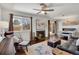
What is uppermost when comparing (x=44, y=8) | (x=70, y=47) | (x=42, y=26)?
(x=44, y=8)

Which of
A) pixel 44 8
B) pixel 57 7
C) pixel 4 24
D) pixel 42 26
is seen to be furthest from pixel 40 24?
pixel 4 24

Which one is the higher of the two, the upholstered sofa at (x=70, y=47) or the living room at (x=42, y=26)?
the living room at (x=42, y=26)

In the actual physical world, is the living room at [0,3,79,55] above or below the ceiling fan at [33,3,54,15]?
below

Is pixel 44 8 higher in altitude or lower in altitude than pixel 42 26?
higher

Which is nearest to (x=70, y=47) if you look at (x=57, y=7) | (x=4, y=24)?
(x=57, y=7)

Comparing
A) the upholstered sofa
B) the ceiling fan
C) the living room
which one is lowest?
the upholstered sofa

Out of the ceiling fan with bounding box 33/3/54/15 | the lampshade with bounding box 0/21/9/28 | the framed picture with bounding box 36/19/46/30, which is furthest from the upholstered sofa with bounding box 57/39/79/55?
the lampshade with bounding box 0/21/9/28

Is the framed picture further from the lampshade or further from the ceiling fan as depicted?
the lampshade

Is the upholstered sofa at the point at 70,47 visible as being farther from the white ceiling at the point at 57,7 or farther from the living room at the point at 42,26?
the white ceiling at the point at 57,7

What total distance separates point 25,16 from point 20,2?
0.23 metres

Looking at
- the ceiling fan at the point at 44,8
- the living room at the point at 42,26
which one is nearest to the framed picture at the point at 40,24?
the living room at the point at 42,26

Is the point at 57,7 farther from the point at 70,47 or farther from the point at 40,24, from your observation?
the point at 70,47

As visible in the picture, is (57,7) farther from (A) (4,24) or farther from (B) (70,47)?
(A) (4,24)

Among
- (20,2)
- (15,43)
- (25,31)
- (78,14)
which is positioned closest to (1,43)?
(15,43)
